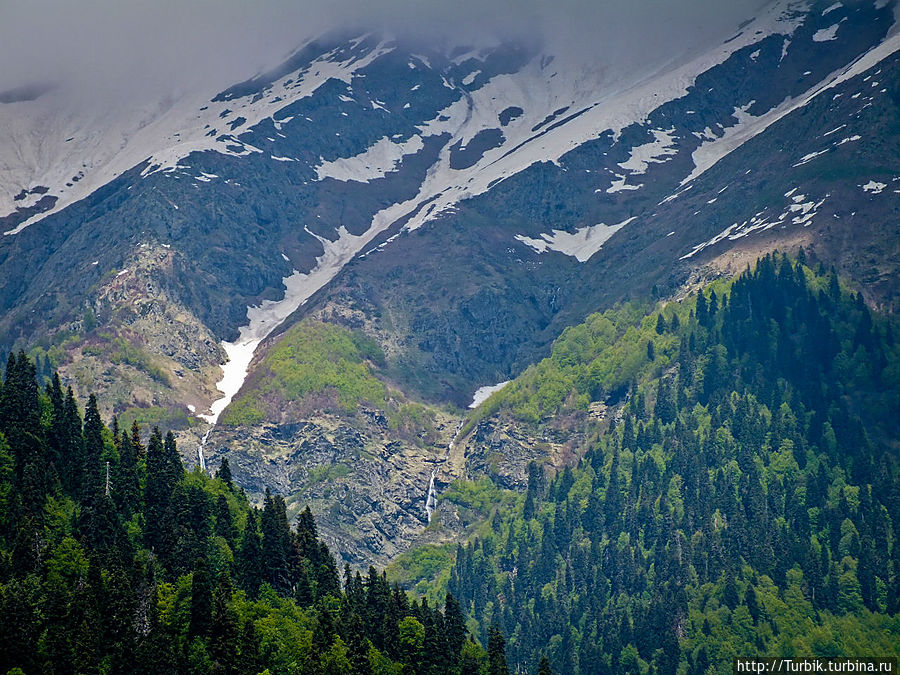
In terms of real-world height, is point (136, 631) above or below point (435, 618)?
above

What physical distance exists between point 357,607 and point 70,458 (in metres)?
39.5

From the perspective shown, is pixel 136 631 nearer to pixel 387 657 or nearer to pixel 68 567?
pixel 68 567

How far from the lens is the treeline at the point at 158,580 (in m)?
126

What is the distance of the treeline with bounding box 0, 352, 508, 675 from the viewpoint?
126 m

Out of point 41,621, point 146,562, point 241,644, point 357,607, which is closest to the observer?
point 41,621

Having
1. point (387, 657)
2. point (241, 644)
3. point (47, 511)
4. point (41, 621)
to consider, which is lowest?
point (387, 657)

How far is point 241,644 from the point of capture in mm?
134250

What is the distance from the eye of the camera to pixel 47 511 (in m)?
149

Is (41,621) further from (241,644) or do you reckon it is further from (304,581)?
(304,581)

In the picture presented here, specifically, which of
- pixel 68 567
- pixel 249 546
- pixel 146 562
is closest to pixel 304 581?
pixel 249 546

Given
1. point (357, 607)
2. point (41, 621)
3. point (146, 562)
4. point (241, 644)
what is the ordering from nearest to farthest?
1. point (41, 621)
2. point (241, 644)
3. point (146, 562)
4. point (357, 607)

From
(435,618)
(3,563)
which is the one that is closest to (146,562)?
(3,563)

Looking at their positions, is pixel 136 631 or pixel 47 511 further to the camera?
pixel 47 511

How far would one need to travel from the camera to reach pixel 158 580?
14412 cm
